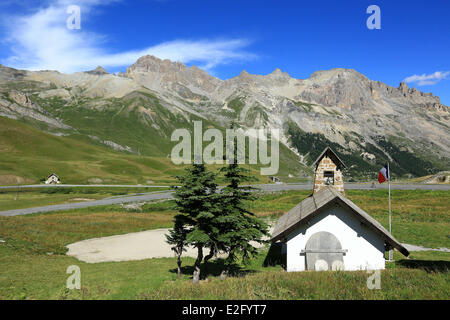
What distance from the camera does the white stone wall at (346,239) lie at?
797 inches

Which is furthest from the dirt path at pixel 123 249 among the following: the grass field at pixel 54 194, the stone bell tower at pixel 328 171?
the grass field at pixel 54 194

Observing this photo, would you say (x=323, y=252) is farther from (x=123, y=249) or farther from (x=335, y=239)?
(x=123, y=249)

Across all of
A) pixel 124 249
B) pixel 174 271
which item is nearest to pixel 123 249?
pixel 124 249

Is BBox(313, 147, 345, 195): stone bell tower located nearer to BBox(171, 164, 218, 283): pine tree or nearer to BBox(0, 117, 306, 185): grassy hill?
BBox(171, 164, 218, 283): pine tree

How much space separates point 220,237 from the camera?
1952 centimetres

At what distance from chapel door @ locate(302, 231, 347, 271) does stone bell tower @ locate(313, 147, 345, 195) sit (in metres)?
8.95

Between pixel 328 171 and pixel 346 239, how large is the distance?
33.3ft

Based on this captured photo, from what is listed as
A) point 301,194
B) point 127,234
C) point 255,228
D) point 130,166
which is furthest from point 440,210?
point 130,166

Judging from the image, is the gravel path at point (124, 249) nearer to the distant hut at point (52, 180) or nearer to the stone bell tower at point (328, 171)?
the stone bell tower at point (328, 171)

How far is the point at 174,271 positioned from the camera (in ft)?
82.1

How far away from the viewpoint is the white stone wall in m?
20.2

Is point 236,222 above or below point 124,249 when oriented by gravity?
above

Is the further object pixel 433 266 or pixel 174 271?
pixel 174 271

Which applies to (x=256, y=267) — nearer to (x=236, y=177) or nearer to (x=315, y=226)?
(x=315, y=226)
